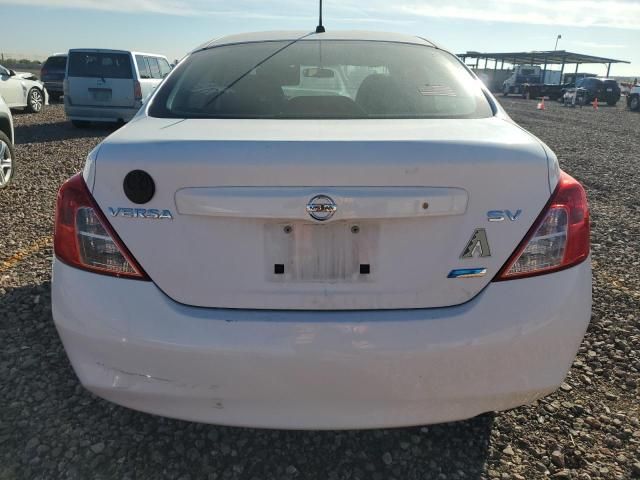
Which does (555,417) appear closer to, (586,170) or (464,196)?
(464,196)

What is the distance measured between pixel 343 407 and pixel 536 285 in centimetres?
73

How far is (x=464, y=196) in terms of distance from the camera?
5.45 feet

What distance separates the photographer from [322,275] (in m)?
1.72

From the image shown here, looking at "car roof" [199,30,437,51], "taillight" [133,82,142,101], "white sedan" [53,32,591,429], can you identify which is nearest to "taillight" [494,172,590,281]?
"white sedan" [53,32,591,429]

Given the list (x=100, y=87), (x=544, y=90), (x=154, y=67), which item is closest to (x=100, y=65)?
(x=100, y=87)

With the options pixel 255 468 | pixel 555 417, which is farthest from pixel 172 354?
pixel 555 417

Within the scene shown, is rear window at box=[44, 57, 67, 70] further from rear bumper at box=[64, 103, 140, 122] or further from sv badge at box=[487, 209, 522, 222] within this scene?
sv badge at box=[487, 209, 522, 222]

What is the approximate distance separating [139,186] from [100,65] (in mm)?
11583

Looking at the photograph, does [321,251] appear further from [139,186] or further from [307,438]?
[307,438]

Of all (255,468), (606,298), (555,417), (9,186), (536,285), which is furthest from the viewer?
(9,186)

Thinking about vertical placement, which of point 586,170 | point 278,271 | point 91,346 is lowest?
point 586,170

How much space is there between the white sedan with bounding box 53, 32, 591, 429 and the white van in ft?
35.3

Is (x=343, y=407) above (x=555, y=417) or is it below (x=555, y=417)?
above

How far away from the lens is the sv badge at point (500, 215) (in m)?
1.69
